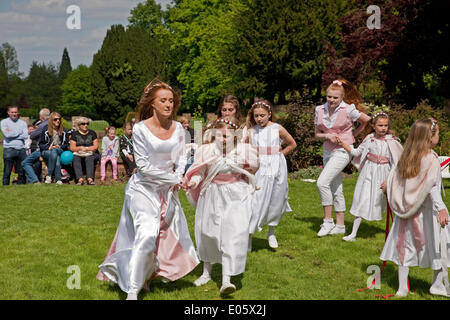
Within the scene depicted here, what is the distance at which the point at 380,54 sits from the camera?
24.8 m

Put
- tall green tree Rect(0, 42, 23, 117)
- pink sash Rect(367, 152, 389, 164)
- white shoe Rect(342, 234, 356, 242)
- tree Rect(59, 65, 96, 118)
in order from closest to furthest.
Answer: pink sash Rect(367, 152, 389, 164), white shoe Rect(342, 234, 356, 242), tall green tree Rect(0, 42, 23, 117), tree Rect(59, 65, 96, 118)

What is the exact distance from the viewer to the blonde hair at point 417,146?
5.64 m

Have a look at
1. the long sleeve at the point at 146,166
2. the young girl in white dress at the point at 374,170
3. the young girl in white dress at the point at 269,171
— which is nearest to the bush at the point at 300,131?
the young girl in white dress at the point at 374,170

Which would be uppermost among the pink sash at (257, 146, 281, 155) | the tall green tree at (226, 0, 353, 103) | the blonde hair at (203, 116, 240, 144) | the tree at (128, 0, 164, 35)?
the tree at (128, 0, 164, 35)

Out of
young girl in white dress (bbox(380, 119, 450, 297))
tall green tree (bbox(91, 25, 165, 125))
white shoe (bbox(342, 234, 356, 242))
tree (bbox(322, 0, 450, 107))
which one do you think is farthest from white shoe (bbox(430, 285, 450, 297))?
tall green tree (bbox(91, 25, 165, 125))

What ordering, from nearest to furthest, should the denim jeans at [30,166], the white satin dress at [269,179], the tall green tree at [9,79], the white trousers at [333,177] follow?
the white satin dress at [269,179] → the white trousers at [333,177] → the denim jeans at [30,166] → the tall green tree at [9,79]

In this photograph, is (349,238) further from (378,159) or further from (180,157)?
(180,157)

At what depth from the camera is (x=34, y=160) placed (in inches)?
586

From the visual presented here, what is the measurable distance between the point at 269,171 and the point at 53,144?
29.1ft

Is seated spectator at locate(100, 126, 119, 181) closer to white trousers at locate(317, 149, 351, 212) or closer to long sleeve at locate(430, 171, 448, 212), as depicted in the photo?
white trousers at locate(317, 149, 351, 212)

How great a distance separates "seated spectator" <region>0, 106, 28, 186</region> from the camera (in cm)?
1477

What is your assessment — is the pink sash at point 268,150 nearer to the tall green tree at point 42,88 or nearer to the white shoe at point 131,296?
the white shoe at point 131,296

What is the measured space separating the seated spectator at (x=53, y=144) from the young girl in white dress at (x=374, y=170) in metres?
9.45

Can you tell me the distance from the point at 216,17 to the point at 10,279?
149 ft
